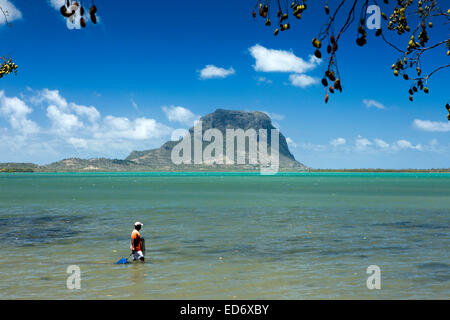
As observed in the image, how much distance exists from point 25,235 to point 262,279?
19.6m

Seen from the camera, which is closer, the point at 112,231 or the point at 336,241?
the point at 336,241

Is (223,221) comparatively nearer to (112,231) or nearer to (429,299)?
(112,231)

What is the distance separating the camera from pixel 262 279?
1833 centimetres

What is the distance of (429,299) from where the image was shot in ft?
50.5
